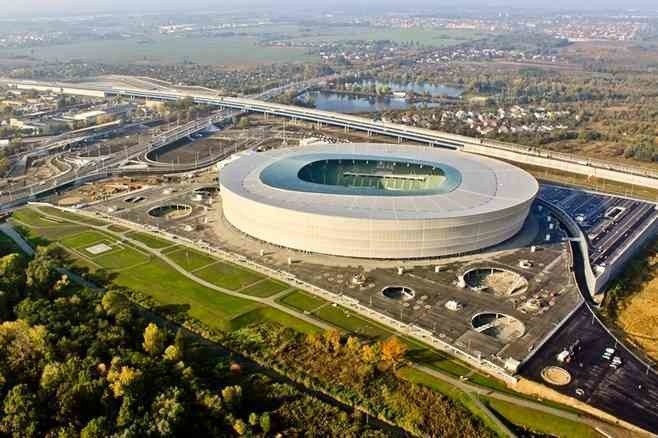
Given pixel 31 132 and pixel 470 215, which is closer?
pixel 470 215

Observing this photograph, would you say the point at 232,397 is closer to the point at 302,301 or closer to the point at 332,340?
the point at 332,340

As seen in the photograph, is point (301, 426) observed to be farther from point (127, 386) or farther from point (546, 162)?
point (546, 162)

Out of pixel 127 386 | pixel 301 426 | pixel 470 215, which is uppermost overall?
pixel 470 215

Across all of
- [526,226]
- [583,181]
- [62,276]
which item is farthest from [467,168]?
[62,276]

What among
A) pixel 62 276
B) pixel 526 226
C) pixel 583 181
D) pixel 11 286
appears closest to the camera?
pixel 11 286

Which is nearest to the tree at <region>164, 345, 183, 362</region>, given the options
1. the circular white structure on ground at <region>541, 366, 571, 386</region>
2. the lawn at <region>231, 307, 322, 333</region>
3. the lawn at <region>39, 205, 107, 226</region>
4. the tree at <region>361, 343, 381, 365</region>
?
the lawn at <region>231, 307, 322, 333</region>

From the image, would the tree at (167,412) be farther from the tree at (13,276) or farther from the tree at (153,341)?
the tree at (13,276)

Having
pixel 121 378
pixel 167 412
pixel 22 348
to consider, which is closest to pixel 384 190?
pixel 121 378

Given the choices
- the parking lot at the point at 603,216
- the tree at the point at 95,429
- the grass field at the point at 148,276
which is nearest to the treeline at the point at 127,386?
the tree at the point at 95,429
